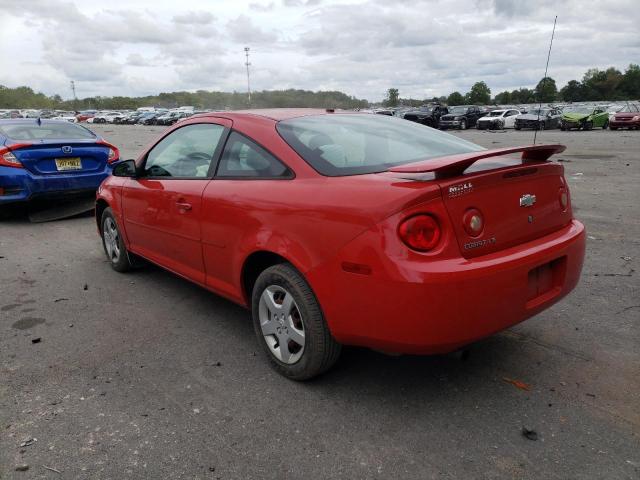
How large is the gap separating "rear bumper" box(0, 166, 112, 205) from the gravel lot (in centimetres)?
334

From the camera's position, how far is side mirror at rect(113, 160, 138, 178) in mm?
4451

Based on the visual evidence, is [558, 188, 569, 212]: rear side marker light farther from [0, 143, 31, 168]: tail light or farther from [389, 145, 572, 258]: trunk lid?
[0, 143, 31, 168]: tail light

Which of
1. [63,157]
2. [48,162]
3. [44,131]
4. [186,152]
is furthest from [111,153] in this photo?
[186,152]

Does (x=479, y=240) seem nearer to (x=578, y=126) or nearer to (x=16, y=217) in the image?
(x=16, y=217)

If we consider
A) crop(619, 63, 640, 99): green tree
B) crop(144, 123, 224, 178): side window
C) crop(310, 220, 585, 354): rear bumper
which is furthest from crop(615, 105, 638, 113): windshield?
crop(619, 63, 640, 99): green tree

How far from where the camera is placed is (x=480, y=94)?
93.8m

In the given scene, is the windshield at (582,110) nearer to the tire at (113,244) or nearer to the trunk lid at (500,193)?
the tire at (113,244)

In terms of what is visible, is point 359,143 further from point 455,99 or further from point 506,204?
point 455,99

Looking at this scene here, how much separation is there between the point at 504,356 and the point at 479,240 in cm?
111

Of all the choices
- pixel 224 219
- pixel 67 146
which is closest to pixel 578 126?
pixel 67 146

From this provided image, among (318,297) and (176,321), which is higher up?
(318,297)

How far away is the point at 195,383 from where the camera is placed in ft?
10.1

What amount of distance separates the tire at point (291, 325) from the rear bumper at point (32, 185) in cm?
544

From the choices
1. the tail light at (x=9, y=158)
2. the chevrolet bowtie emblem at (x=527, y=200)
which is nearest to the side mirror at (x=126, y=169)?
the chevrolet bowtie emblem at (x=527, y=200)
